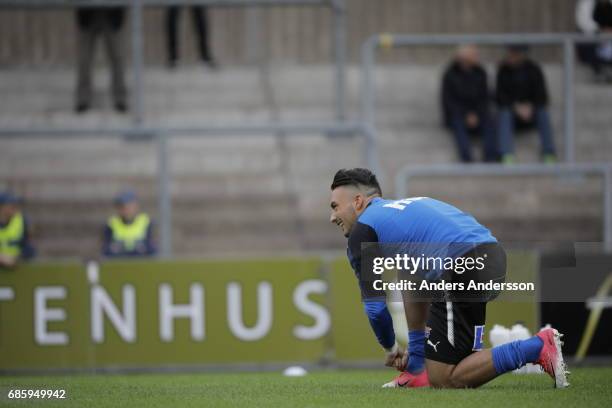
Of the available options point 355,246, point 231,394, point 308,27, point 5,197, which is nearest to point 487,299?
point 355,246

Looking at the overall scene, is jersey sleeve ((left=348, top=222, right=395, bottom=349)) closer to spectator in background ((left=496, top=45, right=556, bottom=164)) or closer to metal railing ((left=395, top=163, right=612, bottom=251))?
metal railing ((left=395, top=163, right=612, bottom=251))

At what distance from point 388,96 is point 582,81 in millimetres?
2446

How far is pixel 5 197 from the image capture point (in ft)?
45.6

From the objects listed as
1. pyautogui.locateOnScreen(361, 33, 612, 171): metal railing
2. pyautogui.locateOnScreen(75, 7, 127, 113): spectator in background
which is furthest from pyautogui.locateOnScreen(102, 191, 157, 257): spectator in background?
pyautogui.locateOnScreen(361, 33, 612, 171): metal railing

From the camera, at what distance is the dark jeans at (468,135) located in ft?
48.5

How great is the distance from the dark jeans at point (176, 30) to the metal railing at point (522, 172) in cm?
413

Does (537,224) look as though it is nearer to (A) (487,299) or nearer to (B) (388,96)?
(B) (388,96)

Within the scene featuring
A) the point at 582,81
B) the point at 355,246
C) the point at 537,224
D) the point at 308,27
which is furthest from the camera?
the point at 308,27

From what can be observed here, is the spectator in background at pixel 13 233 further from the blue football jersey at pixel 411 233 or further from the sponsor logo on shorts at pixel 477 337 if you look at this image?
the sponsor logo on shorts at pixel 477 337

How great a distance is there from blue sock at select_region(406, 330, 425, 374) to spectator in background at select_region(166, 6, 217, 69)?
908cm

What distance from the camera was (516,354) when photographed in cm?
786

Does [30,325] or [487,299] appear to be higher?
[487,299]

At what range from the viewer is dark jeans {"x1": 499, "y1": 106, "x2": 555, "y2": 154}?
14625 mm

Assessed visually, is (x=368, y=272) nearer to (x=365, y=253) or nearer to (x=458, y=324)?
(x=365, y=253)
